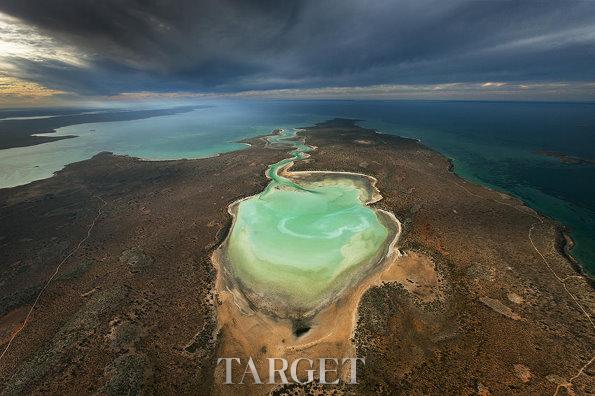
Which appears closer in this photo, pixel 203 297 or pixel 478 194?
pixel 203 297

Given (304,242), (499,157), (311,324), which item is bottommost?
(499,157)

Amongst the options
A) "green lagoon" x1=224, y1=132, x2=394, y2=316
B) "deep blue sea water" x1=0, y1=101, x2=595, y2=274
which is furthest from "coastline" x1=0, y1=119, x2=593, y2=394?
"deep blue sea water" x1=0, y1=101, x2=595, y2=274

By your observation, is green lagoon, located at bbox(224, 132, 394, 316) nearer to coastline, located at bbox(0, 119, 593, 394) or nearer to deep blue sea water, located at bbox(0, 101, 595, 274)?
coastline, located at bbox(0, 119, 593, 394)

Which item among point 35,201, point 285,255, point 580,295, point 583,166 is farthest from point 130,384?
point 583,166

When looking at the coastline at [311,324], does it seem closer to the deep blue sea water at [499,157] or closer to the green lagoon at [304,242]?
the green lagoon at [304,242]

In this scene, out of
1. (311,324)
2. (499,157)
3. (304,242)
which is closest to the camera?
(311,324)

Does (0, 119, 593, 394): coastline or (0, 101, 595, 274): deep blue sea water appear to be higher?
(0, 119, 593, 394): coastline

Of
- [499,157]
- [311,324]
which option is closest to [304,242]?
[311,324]

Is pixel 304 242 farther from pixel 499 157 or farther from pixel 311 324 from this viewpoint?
pixel 499 157

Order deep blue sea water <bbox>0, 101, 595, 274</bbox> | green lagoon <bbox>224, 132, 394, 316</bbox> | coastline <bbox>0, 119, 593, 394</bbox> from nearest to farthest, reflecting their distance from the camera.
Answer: coastline <bbox>0, 119, 593, 394</bbox> → green lagoon <bbox>224, 132, 394, 316</bbox> → deep blue sea water <bbox>0, 101, 595, 274</bbox>

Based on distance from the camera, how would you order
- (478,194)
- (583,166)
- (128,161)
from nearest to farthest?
1. (478,194)
2. (583,166)
3. (128,161)

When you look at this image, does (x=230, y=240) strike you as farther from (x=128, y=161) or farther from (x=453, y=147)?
(x=453, y=147)
